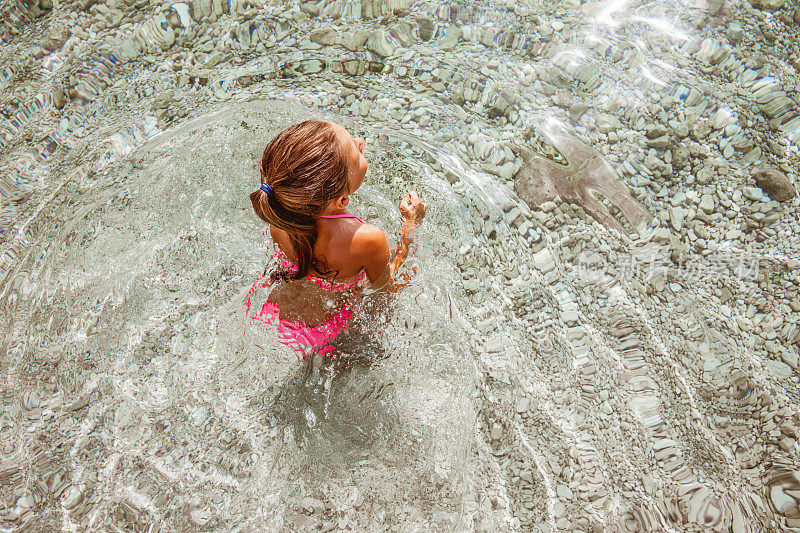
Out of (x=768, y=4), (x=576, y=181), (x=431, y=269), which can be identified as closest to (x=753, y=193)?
(x=576, y=181)

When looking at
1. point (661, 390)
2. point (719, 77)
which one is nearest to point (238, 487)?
point (661, 390)

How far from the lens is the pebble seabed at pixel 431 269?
2682 millimetres

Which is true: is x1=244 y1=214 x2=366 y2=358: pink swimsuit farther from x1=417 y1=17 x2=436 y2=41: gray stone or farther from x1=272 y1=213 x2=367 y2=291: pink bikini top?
x1=417 y1=17 x2=436 y2=41: gray stone

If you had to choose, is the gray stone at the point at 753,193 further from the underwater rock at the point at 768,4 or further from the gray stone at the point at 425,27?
the gray stone at the point at 425,27

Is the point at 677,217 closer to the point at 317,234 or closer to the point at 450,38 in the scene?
the point at 450,38

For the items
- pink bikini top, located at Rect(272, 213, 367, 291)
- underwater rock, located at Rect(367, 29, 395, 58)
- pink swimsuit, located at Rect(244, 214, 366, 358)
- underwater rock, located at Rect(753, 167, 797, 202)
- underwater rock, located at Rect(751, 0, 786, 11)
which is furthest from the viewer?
underwater rock, located at Rect(367, 29, 395, 58)

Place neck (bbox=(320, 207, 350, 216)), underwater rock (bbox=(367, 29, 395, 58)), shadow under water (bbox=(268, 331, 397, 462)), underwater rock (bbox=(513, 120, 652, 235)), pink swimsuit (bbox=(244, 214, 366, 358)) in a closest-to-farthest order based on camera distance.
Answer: neck (bbox=(320, 207, 350, 216)) < pink swimsuit (bbox=(244, 214, 366, 358)) < shadow under water (bbox=(268, 331, 397, 462)) < underwater rock (bbox=(513, 120, 652, 235)) < underwater rock (bbox=(367, 29, 395, 58))

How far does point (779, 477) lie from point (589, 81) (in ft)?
9.45

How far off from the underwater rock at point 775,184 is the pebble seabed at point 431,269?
0.05m

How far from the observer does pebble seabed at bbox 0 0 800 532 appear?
2.68 metres

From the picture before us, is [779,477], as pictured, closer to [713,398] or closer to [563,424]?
[713,398]

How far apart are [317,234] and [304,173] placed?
339mm

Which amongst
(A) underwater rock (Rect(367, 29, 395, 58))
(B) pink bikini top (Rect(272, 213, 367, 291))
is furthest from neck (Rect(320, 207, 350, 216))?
(A) underwater rock (Rect(367, 29, 395, 58))

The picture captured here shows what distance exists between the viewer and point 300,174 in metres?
1.93
